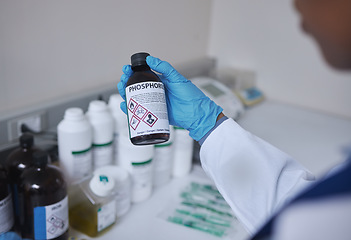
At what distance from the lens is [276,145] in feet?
5.48

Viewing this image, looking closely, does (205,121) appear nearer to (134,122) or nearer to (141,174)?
(134,122)

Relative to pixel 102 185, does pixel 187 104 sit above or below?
above

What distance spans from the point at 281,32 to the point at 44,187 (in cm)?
179

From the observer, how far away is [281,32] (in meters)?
2.20

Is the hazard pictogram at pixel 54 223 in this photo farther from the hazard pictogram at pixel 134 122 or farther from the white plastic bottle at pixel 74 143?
the hazard pictogram at pixel 134 122

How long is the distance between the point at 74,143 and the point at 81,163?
0.26ft

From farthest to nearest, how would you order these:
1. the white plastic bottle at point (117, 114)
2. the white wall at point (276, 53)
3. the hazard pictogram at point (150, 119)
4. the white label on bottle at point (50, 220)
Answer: the white wall at point (276, 53) → the white plastic bottle at point (117, 114) → the white label on bottle at point (50, 220) → the hazard pictogram at point (150, 119)

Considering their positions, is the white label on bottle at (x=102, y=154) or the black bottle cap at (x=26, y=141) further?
the white label on bottle at (x=102, y=154)

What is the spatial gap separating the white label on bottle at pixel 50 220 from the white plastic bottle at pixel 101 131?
276 mm

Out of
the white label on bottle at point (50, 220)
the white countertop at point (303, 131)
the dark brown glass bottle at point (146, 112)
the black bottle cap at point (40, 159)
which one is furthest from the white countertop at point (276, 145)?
the dark brown glass bottle at point (146, 112)

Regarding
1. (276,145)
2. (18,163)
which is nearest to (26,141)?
(18,163)

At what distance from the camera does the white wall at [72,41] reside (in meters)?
1.20

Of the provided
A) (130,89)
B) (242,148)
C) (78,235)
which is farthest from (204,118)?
(78,235)

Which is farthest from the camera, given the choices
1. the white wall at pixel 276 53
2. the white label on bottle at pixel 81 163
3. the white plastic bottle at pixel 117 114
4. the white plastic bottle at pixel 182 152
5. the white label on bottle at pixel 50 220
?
the white wall at pixel 276 53
